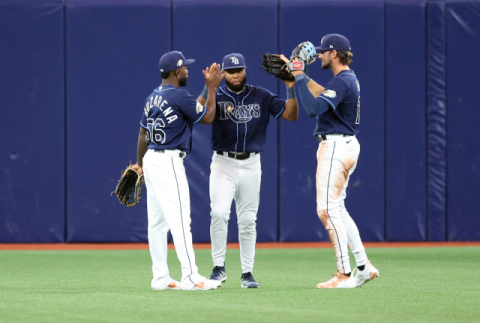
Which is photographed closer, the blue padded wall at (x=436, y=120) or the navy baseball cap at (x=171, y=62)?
the navy baseball cap at (x=171, y=62)

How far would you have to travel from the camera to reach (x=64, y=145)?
10.8 m

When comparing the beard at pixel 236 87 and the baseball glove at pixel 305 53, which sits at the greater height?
the baseball glove at pixel 305 53

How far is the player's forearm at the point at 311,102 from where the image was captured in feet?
18.5

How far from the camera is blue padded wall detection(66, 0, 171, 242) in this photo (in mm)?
10836

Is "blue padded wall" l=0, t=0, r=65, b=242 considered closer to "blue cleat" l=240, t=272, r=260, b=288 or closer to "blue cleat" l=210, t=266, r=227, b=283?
"blue cleat" l=210, t=266, r=227, b=283

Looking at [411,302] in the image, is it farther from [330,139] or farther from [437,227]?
[437,227]

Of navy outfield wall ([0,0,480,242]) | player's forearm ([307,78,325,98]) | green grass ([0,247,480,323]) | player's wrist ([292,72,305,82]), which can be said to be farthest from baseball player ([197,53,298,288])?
navy outfield wall ([0,0,480,242])

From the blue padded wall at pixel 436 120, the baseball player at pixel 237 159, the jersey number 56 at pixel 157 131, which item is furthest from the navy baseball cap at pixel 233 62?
the blue padded wall at pixel 436 120

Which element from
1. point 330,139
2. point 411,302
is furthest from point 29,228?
point 411,302

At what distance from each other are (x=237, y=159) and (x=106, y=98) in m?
5.33

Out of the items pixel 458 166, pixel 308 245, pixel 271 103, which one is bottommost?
pixel 308 245

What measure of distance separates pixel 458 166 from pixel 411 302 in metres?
6.74

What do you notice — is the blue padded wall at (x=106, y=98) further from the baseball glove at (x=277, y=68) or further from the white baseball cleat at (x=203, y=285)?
the white baseball cleat at (x=203, y=285)

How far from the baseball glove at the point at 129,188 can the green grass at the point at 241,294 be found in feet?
2.49
